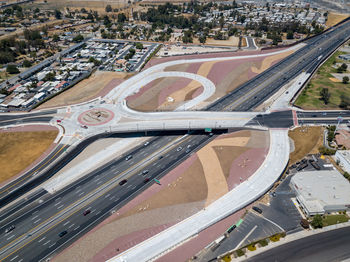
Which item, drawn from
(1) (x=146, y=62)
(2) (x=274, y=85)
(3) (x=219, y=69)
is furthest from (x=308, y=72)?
(1) (x=146, y=62)

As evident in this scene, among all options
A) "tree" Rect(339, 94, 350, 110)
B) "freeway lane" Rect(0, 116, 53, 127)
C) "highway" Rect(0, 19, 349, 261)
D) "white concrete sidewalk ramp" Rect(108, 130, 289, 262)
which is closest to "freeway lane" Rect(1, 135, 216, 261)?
"highway" Rect(0, 19, 349, 261)

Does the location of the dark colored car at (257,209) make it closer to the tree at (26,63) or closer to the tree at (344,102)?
the tree at (344,102)

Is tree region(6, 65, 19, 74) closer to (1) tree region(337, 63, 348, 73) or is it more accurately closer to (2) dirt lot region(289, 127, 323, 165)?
(2) dirt lot region(289, 127, 323, 165)

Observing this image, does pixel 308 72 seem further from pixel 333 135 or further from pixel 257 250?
pixel 257 250

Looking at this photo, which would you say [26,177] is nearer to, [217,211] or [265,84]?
[217,211]

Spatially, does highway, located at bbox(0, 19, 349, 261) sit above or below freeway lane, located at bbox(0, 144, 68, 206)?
below

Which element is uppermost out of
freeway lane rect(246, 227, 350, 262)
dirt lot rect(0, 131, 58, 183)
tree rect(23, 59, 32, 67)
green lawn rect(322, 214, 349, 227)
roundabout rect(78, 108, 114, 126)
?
tree rect(23, 59, 32, 67)
